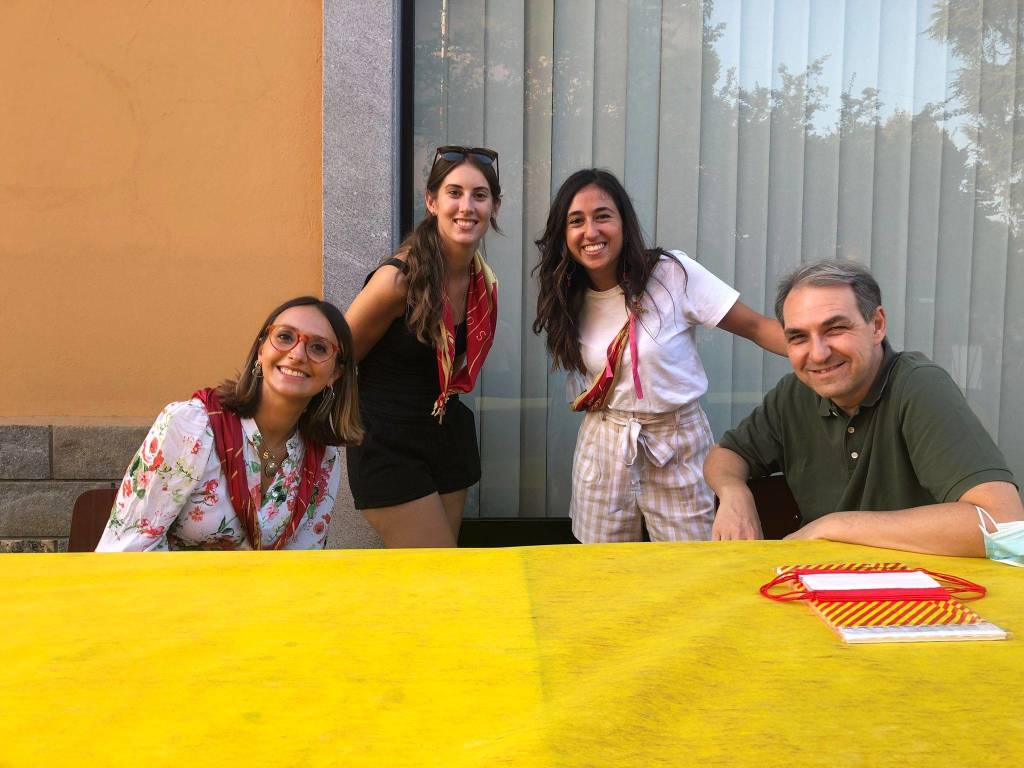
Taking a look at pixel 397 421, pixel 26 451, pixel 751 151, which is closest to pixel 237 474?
pixel 397 421

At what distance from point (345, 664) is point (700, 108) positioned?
3.26m

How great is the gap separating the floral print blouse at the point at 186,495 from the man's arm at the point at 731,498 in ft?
3.68

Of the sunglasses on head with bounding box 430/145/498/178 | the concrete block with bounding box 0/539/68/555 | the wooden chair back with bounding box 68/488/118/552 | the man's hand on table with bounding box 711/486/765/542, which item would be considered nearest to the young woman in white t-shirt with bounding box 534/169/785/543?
the sunglasses on head with bounding box 430/145/498/178

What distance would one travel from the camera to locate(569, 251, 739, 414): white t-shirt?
2.82 metres

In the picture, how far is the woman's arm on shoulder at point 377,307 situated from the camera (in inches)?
112

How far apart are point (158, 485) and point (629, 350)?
4.80 feet

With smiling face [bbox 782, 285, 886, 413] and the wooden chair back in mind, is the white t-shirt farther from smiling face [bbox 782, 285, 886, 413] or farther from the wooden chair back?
the wooden chair back

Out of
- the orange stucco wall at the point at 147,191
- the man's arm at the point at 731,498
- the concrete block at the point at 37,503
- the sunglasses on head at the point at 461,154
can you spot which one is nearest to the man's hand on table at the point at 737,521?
the man's arm at the point at 731,498

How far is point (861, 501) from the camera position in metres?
2.19

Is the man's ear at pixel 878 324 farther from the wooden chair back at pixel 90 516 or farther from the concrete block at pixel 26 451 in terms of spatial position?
the concrete block at pixel 26 451

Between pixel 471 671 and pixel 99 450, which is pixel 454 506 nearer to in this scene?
pixel 99 450

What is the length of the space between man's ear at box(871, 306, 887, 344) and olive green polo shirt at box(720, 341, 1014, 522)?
4 cm

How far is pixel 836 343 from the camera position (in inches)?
84.0

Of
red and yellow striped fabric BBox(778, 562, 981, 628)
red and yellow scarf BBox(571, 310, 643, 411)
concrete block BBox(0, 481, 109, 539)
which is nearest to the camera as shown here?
red and yellow striped fabric BBox(778, 562, 981, 628)
